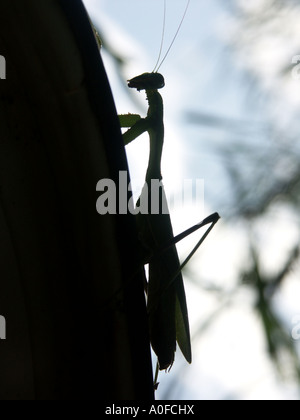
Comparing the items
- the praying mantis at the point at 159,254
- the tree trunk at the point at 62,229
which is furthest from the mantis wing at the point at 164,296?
the tree trunk at the point at 62,229

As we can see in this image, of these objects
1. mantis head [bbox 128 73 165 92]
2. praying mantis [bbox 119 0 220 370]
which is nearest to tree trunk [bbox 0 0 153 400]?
praying mantis [bbox 119 0 220 370]

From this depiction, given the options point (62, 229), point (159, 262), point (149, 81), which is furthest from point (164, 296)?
point (149, 81)

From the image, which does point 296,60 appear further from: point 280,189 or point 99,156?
point 99,156

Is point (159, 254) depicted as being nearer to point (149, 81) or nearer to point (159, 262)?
point (159, 262)

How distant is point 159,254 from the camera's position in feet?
3.05

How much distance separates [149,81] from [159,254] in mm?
394

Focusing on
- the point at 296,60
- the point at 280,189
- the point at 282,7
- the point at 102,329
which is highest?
the point at 282,7

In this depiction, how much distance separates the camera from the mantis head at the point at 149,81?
3.66ft

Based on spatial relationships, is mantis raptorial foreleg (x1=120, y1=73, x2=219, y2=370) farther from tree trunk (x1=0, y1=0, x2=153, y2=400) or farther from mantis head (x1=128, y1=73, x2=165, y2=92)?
tree trunk (x1=0, y1=0, x2=153, y2=400)

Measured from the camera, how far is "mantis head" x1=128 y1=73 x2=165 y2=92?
3.66 ft

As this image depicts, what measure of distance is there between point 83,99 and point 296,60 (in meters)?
0.99

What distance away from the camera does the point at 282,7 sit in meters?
1.60

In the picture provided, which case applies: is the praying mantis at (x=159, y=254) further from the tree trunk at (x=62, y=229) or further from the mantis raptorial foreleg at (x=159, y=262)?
the tree trunk at (x=62, y=229)

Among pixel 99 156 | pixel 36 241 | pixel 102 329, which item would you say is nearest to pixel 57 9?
pixel 99 156
